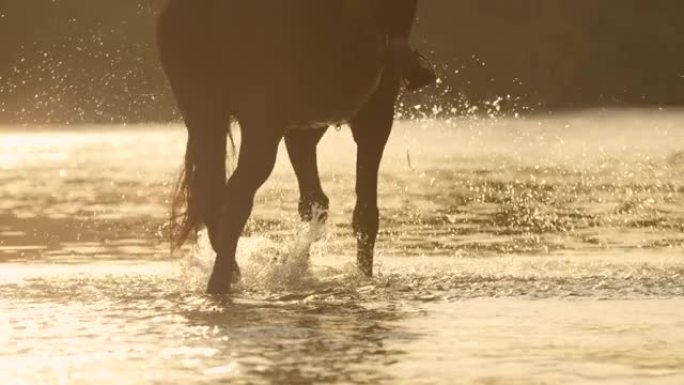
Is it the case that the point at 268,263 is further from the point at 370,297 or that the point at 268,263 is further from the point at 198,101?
the point at 198,101

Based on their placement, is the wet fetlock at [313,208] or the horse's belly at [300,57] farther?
the wet fetlock at [313,208]

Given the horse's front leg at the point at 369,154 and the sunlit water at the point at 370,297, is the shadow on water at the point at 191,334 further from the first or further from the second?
the horse's front leg at the point at 369,154

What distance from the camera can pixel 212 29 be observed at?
1189 centimetres

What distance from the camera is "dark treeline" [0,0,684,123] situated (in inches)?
4547

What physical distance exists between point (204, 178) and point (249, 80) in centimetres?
75

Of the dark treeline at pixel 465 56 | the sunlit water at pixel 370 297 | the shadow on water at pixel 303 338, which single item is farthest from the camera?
the dark treeline at pixel 465 56

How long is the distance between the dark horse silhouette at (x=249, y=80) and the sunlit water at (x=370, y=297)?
0.52 metres

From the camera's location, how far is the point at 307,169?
1359cm

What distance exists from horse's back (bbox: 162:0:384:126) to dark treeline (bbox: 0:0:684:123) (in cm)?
9237

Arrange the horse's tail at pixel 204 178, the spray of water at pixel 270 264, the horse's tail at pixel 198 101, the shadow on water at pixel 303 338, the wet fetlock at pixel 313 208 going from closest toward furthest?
the shadow on water at pixel 303 338 → the horse's tail at pixel 198 101 → the horse's tail at pixel 204 178 → the spray of water at pixel 270 264 → the wet fetlock at pixel 313 208

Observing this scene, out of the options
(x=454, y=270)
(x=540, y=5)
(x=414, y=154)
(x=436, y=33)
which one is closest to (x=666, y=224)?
(x=454, y=270)

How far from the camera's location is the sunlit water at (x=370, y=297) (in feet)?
29.9

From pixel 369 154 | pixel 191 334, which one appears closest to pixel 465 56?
pixel 369 154

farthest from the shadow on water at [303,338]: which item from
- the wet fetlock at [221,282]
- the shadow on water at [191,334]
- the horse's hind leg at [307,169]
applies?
the horse's hind leg at [307,169]
